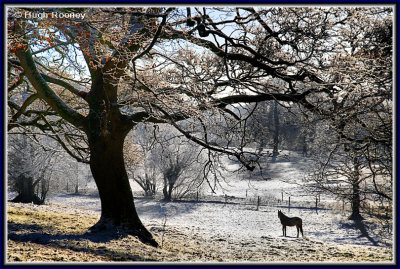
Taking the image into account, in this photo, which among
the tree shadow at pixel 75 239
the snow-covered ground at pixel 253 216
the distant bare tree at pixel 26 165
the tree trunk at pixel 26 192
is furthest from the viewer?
the tree trunk at pixel 26 192

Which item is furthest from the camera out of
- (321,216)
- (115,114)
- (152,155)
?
(152,155)

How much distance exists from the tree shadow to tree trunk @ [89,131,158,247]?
34cm

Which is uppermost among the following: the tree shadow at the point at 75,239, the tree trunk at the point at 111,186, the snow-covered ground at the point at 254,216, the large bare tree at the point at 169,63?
the large bare tree at the point at 169,63

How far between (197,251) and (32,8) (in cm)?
529

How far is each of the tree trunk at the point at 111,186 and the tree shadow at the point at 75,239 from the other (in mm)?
341

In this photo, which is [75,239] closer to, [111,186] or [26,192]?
[111,186]

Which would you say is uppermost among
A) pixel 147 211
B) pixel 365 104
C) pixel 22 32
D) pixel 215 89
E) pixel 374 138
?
pixel 22 32

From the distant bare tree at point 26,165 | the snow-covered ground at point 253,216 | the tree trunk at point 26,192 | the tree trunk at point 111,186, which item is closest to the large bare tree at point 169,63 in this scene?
the tree trunk at point 111,186

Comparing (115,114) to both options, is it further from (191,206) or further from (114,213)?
(191,206)

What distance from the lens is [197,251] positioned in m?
6.96

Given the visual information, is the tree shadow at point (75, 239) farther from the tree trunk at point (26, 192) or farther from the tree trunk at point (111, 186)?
the tree trunk at point (26, 192)

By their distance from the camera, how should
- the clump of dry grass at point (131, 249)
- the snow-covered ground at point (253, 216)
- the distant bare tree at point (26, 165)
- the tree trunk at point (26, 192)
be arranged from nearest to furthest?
the clump of dry grass at point (131, 249) → the snow-covered ground at point (253, 216) → the distant bare tree at point (26, 165) → the tree trunk at point (26, 192)

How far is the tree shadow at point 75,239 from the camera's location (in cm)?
558

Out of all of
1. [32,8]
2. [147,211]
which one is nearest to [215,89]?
[32,8]
